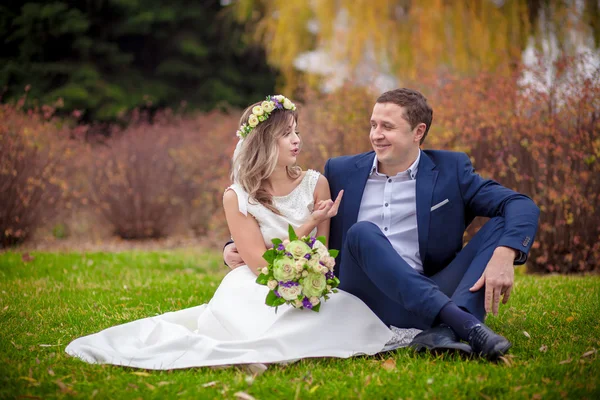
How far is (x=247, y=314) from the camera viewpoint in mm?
3535

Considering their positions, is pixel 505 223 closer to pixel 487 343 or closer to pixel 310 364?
pixel 487 343

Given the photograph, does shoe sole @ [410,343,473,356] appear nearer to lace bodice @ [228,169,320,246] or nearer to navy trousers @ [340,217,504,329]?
navy trousers @ [340,217,504,329]

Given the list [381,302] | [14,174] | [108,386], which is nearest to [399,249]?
[381,302]

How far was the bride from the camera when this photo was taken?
3281mm

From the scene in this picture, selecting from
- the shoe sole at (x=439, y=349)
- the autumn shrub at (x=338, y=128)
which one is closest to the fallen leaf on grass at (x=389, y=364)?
the shoe sole at (x=439, y=349)

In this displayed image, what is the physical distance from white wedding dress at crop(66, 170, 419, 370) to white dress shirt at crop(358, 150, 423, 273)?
448 mm

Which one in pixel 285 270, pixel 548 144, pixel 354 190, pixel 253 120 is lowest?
pixel 285 270

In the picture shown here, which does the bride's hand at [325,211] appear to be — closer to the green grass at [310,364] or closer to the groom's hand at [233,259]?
the groom's hand at [233,259]

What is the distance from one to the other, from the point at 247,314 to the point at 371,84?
16.6 feet

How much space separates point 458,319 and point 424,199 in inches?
33.7

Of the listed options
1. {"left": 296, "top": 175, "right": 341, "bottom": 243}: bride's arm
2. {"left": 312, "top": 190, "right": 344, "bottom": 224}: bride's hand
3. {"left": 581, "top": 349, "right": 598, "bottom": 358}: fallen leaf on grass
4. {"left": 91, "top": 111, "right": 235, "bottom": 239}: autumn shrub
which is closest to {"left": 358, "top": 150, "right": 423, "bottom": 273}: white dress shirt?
{"left": 296, "top": 175, "right": 341, "bottom": 243}: bride's arm

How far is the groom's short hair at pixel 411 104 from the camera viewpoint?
3836 mm

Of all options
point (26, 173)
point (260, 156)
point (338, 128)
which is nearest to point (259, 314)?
point (260, 156)

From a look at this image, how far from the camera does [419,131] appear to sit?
154 inches
